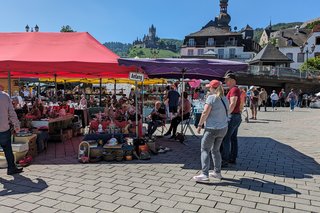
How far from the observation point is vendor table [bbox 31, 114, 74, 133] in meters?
8.70

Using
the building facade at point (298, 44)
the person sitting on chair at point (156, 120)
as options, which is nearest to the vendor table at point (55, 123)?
the person sitting on chair at point (156, 120)

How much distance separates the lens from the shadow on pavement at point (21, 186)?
16.0 feet

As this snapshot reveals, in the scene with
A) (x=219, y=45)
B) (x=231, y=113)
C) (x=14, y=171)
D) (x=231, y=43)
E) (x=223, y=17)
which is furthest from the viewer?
(x=223, y=17)

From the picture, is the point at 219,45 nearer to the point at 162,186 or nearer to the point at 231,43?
the point at 231,43

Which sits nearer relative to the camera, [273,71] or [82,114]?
[82,114]

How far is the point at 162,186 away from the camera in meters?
5.19

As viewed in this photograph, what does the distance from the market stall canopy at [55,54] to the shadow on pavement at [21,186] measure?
108 inches

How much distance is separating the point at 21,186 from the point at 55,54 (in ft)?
11.7

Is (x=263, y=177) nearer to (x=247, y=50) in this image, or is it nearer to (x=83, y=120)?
(x=83, y=120)

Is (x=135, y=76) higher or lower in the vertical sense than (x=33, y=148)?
higher

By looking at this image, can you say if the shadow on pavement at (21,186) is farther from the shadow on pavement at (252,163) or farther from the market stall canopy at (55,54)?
the market stall canopy at (55,54)

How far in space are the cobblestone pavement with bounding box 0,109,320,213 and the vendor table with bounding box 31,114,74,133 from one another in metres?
1.78

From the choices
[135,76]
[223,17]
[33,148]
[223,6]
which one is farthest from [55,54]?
[223,6]

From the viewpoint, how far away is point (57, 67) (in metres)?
7.53
